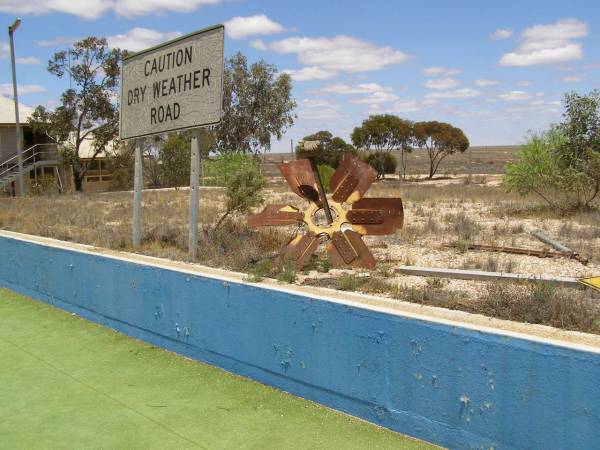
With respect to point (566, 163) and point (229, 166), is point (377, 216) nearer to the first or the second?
point (229, 166)

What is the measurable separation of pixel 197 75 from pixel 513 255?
15.0ft

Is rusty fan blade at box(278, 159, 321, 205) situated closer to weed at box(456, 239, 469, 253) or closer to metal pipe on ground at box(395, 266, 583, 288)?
metal pipe on ground at box(395, 266, 583, 288)

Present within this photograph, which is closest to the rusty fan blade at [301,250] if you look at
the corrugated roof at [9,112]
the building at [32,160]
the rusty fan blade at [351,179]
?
the rusty fan blade at [351,179]

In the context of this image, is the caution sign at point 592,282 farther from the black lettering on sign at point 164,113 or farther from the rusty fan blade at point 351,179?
the black lettering on sign at point 164,113

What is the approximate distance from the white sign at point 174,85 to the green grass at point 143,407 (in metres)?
2.73

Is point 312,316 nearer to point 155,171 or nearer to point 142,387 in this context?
point 142,387

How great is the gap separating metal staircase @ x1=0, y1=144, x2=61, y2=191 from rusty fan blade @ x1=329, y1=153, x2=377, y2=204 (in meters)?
30.0

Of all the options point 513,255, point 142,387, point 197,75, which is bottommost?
point 142,387

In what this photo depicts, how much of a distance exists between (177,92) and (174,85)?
14 centimetres

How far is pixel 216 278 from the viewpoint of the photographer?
18.5 ft

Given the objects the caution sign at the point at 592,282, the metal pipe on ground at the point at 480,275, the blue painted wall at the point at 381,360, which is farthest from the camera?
the metal pipe on ground at the point at 480,275

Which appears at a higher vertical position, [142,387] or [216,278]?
[216,278]

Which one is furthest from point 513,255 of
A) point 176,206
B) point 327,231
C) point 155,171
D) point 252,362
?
point 155,171

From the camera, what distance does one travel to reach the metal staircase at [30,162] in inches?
1321
